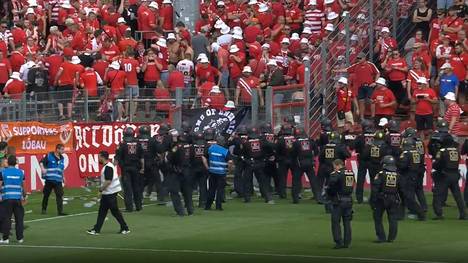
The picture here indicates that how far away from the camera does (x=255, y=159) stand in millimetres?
34594

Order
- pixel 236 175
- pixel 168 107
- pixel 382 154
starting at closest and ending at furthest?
pixel 382 154, pixel 236 175, pixel 168 107

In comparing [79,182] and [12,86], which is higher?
[12,86]

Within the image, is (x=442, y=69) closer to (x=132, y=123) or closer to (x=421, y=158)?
(x=421, y=158)

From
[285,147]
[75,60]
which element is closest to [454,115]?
[285,147]

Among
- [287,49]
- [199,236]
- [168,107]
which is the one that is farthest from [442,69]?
[199,236]

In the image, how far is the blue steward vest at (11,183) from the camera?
27734mm

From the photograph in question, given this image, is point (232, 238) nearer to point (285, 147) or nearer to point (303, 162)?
point (303, 162)

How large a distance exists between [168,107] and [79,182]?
3232 millimetres

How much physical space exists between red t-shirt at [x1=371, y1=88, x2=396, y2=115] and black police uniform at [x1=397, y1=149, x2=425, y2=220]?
575 cm

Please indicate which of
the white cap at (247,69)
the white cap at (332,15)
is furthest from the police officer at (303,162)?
the white cap at (332,15)

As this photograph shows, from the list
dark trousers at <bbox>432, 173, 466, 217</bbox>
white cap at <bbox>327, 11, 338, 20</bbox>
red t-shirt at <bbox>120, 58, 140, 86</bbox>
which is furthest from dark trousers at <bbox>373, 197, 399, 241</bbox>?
white cap at <bbox>327, 11, 338, 20</bbox>

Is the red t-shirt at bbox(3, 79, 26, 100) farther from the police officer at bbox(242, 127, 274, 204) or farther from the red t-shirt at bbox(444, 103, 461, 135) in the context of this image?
the red t-shirt at bbox(444, 103, 461, 135)

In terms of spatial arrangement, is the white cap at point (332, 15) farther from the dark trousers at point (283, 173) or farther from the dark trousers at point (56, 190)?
the dark trousers at point (56, 190)

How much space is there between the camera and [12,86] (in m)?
38.8
